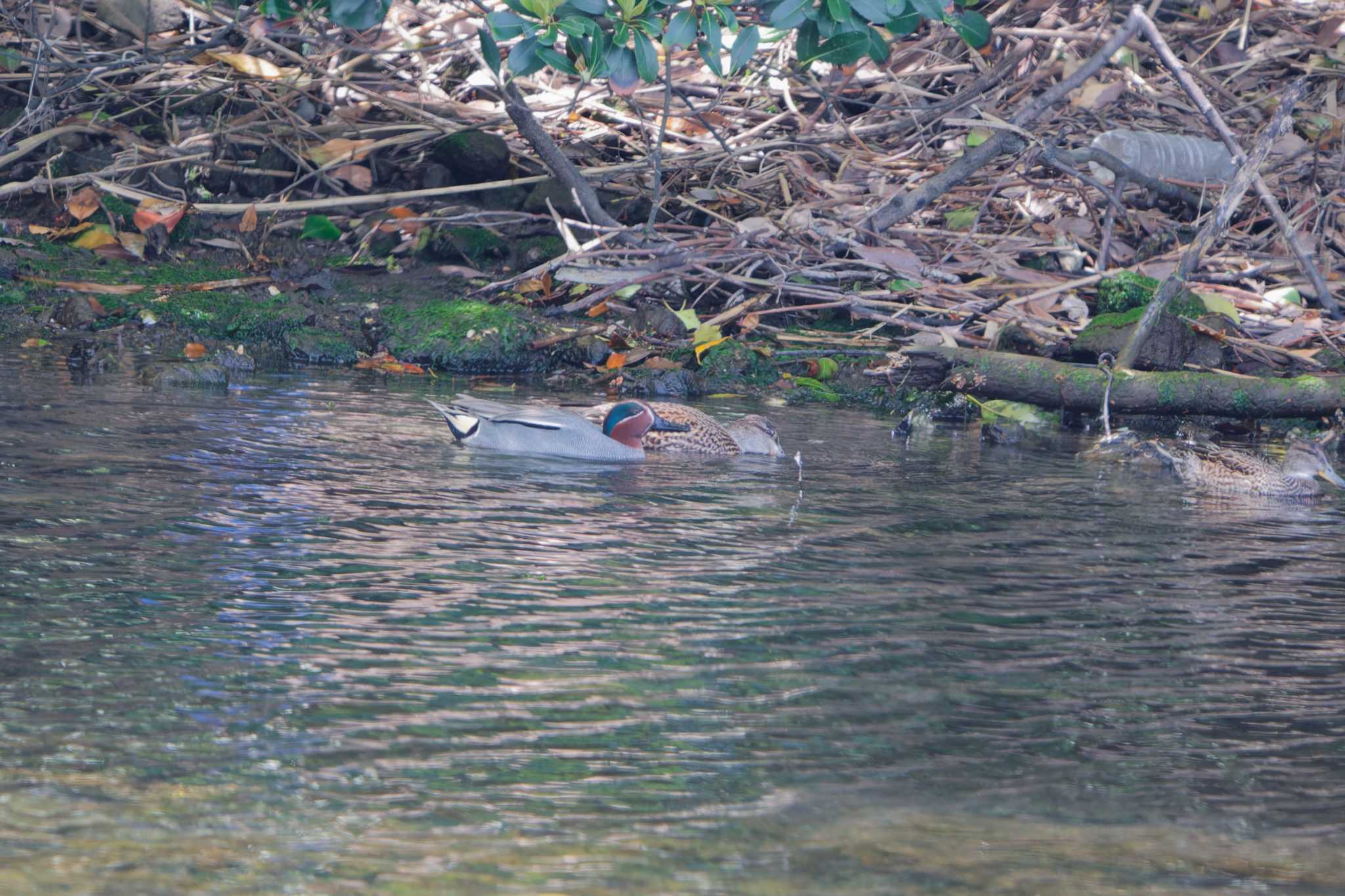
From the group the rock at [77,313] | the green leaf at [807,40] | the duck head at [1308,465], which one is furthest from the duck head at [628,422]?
the rock at [77,313]

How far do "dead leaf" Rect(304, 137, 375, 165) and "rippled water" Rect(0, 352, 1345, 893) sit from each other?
6.56 m

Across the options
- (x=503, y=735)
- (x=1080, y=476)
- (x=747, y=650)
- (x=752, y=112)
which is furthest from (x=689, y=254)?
(x=503, y=735)

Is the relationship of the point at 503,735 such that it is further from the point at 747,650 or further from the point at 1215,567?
the point at 1215,567

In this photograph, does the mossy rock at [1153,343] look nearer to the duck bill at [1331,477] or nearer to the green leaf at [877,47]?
the duck bill at [1331,477]

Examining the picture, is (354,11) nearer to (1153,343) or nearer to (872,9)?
(872,9)

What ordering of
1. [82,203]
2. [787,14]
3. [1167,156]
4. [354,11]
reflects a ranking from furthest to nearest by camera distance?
[1167,156], [82,203], [354,11], [787,14]

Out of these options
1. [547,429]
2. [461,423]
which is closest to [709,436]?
[547,429]

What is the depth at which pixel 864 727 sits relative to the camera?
4543 mm

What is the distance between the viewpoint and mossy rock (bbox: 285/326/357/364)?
12273 mm

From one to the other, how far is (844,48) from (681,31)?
3.65 feet

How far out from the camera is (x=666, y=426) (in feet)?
31.9

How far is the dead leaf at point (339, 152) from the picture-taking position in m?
14.4

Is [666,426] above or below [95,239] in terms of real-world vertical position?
below

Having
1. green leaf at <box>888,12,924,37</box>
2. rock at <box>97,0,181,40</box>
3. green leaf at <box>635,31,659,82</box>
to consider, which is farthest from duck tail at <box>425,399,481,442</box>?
rock at <box>97,0,181,40</box>
